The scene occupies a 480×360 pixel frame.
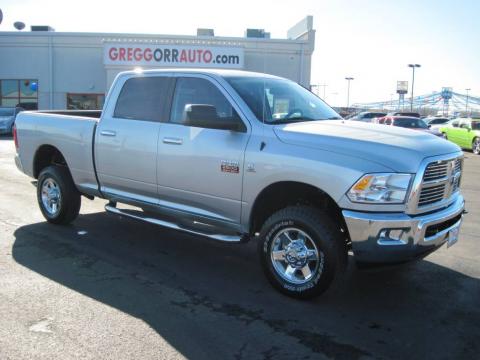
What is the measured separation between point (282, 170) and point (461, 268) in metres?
2.50

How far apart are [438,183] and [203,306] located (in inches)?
87.8

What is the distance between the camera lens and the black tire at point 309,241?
165 inches

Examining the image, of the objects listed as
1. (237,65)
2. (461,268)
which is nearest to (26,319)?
(461,268)

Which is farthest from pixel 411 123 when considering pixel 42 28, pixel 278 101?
pixel 42 28

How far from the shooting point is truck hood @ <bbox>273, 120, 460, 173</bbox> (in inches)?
157

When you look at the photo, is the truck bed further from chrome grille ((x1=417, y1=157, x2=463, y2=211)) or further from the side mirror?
chrome grille ((x1=417, y1=157, x2=463, y2=211))

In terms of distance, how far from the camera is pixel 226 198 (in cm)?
486

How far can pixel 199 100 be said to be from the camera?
5.32 metres

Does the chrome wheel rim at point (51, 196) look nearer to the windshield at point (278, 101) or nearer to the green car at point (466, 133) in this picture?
the windshield at point (278, 101)

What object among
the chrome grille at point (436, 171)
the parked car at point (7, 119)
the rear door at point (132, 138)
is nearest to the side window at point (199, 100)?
the rear door at point (132, 138)

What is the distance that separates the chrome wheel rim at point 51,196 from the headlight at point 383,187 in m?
4.36

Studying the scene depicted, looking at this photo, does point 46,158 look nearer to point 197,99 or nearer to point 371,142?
point 197,99

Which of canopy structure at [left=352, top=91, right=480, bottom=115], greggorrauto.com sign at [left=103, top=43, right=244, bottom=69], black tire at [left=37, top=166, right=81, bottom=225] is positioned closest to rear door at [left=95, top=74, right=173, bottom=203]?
black tire at [left=37, top=166, right=81, bottom=225]

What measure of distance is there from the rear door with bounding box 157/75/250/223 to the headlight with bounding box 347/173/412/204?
1215 mm
